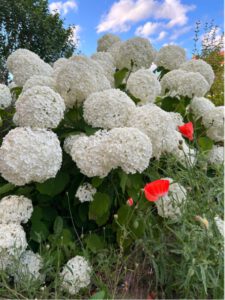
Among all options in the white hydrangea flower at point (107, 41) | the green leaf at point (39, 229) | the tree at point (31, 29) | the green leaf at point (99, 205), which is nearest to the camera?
the green leaf at point (99, 205)

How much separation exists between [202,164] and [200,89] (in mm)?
951

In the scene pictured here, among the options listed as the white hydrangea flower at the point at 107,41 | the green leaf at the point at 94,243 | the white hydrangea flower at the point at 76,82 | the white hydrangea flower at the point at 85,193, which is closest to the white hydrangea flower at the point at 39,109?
the white hydrangea flower at the point at 76,82

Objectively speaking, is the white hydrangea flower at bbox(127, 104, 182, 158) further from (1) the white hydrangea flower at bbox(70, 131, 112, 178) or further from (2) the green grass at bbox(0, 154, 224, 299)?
(1) the white hydrangea flower at bbox(70, 131, 112, 178)

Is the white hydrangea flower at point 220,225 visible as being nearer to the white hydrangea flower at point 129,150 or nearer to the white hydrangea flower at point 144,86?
the white hydrangea flower at point 129,150

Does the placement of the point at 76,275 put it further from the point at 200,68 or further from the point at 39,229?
the point at 200,68

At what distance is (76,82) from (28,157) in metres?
0.61

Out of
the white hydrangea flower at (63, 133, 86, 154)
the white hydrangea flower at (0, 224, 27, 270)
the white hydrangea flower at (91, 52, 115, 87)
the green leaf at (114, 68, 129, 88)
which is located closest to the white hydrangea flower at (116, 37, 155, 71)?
the white hydrangea flower at (91, 52, 115, 87)

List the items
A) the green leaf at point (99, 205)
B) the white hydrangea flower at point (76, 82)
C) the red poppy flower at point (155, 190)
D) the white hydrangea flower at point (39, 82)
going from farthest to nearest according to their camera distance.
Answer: the white hydrangea flower at point (39, 82), the white hydrangea flower at point (76, 82), the green leaf at point (99, 205), the red poppy flower at point (155, 190)

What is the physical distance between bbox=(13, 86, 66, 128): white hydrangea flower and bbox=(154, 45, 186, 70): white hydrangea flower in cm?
146

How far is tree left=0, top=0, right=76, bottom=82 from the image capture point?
775 centimetres

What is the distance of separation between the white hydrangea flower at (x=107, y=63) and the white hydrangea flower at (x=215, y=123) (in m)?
0.70

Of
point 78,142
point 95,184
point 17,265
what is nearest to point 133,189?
point 95,184

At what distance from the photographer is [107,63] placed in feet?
9.85

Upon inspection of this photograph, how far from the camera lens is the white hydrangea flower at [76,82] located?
223 centimetres
